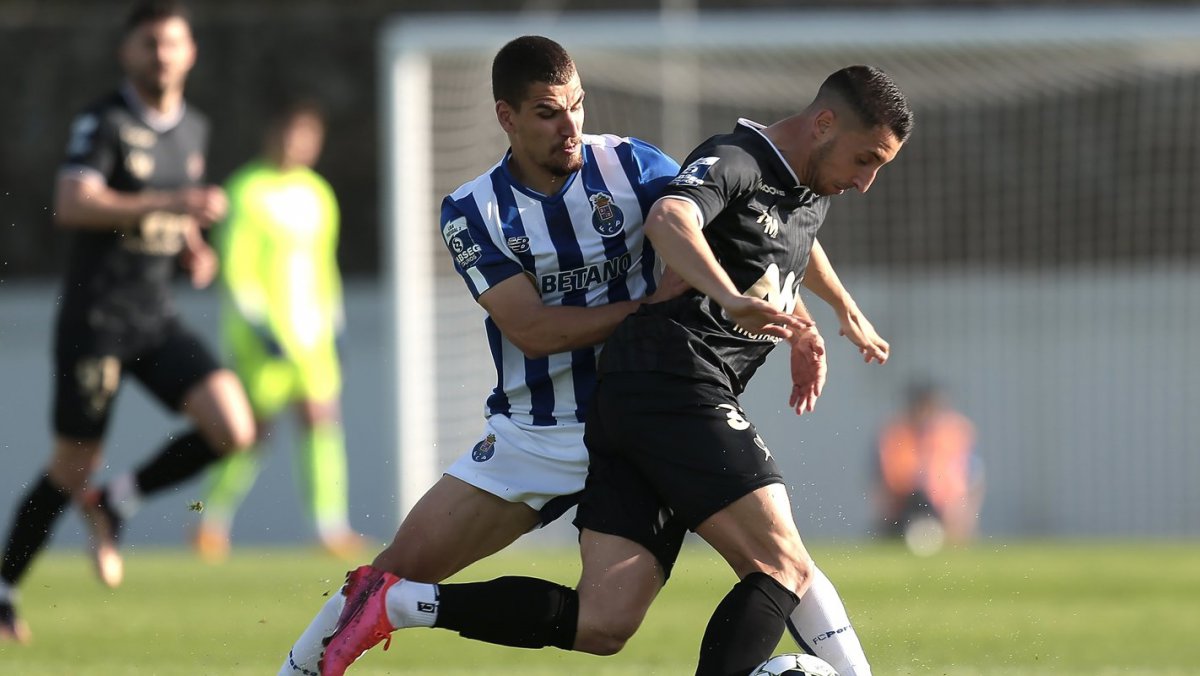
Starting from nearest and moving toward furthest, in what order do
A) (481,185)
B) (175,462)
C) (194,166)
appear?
1. (481,185)
2. (175,462)
3. (194,166)

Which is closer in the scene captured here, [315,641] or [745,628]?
[745,628]

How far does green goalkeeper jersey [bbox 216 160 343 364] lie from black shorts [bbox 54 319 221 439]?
170 inches

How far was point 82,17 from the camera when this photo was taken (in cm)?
2181

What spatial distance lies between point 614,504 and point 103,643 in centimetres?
299

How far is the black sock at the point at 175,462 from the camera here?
303 inches

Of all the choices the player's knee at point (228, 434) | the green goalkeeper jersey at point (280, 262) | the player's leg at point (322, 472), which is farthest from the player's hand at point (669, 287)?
the green goalkeeper jersey at point (280, 262)

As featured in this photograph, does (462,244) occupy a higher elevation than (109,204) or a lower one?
lower

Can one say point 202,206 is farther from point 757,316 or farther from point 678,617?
point 757,316

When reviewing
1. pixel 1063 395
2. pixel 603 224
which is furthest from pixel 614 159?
pixel 1063 395

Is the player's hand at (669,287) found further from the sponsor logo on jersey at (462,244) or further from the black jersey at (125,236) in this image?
the black jersey at (125,236)

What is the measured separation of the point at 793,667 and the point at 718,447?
0.55 m

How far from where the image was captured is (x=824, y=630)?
15.5 feet

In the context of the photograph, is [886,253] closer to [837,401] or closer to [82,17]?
[837,401]

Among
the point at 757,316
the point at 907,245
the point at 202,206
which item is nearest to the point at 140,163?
the point at 202,206
